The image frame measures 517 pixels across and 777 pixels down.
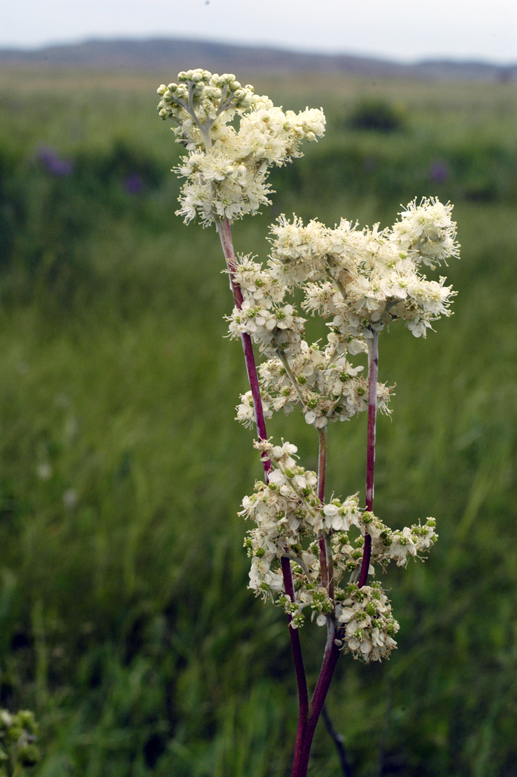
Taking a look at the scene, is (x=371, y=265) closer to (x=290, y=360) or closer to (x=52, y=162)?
(x=290, y=360)

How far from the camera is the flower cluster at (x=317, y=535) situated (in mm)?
754

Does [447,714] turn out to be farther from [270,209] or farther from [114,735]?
[270,209]

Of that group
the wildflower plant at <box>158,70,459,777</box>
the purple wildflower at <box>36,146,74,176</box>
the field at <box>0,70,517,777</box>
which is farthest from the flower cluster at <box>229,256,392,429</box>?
the purple wildflower at <box>36,146,74,176</box>

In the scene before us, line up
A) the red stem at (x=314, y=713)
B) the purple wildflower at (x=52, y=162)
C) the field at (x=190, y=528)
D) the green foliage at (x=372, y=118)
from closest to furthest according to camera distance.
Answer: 1. the red stem at (x=314, y=713)
2. the field at (x=190, y=528)
3. the purple wildflower at (x=52, y=162)
4. the green foliage at (x=372, y=118)

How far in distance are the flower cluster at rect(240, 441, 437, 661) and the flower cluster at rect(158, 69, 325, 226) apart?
31cm

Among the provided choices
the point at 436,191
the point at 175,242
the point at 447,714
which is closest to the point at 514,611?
the point at 447,714

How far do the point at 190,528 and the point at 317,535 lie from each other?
2250 mm

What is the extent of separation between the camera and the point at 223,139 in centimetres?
79

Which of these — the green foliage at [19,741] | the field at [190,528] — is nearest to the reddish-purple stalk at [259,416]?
the green foliage at [19,741]

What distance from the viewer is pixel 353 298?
0.76 m

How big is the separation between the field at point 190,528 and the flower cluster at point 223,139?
3.46ft

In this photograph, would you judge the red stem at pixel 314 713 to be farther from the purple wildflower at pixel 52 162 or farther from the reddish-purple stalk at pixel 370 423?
the purple wildflower at pixel 52 162

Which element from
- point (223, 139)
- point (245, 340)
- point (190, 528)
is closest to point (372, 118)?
point (190, 528)

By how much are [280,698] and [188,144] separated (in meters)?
2.14
